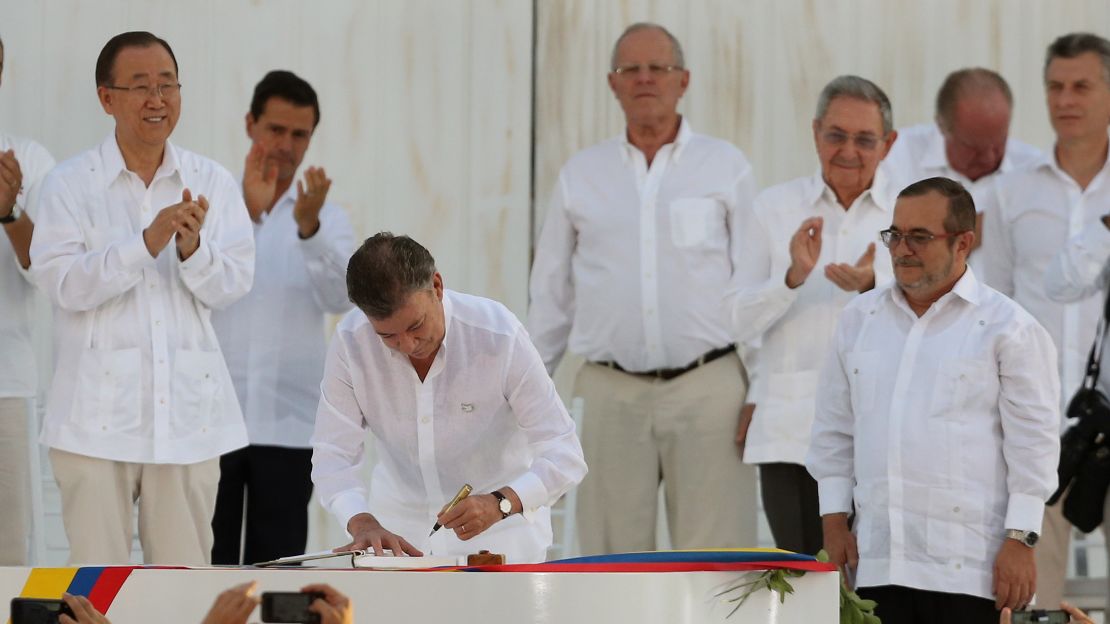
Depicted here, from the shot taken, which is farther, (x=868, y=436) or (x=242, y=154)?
(x=242, y=154)

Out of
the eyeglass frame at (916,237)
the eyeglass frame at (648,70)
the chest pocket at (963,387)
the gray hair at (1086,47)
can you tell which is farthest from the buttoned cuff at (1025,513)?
the eyeglass frame at (648,70)

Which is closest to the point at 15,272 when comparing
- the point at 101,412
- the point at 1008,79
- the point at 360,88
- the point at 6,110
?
the point at 101,412

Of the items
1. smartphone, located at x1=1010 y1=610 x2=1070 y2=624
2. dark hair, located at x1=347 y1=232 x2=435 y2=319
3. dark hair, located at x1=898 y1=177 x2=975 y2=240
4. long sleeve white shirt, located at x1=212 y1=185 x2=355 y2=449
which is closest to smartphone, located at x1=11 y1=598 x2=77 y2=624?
dark hair, located at x1=347 y1=232 x2=435 y2=319

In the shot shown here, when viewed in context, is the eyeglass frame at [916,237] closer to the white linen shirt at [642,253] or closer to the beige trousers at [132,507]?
the white linen shirt at [642,253]

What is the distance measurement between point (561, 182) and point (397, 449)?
1754 millimetres

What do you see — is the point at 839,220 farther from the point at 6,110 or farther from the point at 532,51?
the point at 6,110

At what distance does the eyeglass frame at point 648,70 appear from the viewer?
5.96 meters

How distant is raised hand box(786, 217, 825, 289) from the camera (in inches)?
208

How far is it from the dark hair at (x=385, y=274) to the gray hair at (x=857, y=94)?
1.88 m

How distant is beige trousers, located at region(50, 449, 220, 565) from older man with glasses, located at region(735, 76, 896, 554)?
1662 millimetres

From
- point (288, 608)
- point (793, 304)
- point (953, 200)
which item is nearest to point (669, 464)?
point (793, 304)

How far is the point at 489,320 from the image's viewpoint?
4.50 meters

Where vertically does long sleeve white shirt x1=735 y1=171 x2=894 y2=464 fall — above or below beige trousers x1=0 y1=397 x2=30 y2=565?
above

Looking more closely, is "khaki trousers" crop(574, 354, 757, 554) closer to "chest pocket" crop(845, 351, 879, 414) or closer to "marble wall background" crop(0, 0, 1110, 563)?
"chest pocket" crop(845, 351, 879, 414)
